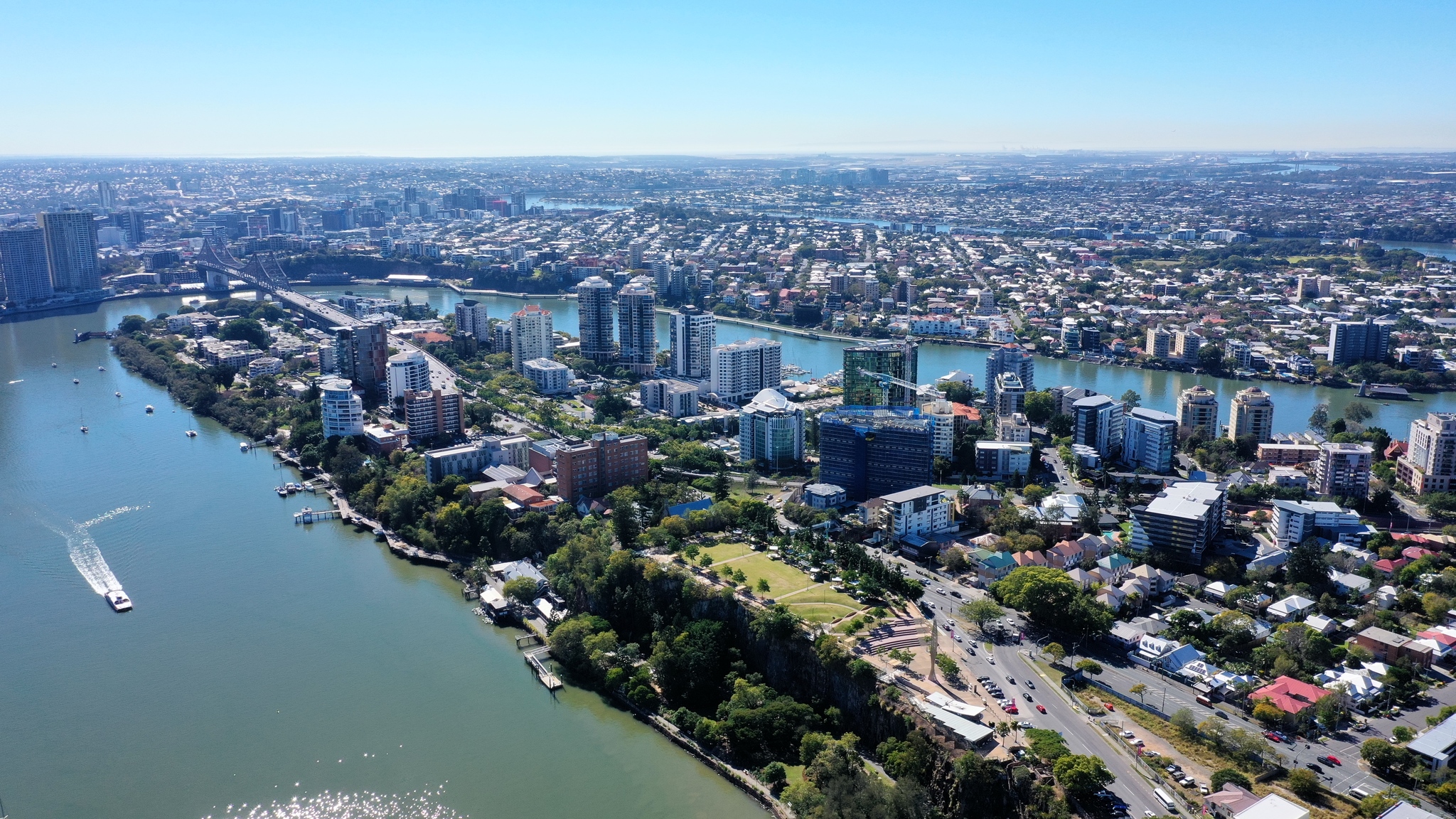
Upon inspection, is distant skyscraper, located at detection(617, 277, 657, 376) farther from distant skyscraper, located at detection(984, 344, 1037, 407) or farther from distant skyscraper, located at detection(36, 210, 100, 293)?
distant skyscraper, located at detection(36, 210, 100, 293)

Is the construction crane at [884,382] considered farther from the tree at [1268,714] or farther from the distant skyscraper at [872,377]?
the tree at [1268,714]

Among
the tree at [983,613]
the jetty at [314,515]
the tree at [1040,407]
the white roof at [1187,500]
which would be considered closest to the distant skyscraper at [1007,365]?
the tree at [1040,407]

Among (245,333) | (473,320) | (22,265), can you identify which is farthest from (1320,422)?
(22,265)

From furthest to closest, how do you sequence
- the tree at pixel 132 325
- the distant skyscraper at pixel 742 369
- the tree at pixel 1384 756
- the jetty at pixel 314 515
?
the tree at pixel 132 325 → the distant skyscraper at pixel 742 369 → the jetty at pixel 314 515 → the tree at pixel 1384 756

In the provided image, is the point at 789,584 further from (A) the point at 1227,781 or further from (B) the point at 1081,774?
(A) the point at 1227,781

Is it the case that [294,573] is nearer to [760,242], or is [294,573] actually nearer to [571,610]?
[571,610]

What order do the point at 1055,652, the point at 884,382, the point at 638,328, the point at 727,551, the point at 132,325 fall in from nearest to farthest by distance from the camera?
the point at 1055,652, the point at 727,551, the point at 884,382, the point at 638,328, the point at 132,325
